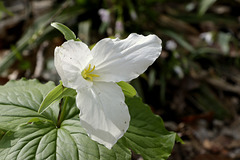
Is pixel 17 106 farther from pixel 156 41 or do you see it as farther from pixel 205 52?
pixel 205 52

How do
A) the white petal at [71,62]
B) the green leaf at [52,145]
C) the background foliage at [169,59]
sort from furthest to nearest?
the background foliage at [169,59]
the green leaf at [52,145]
the white petal at [71,62]

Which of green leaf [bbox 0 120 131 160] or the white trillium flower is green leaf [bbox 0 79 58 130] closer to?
green leaf [bbox 0 120 131 160]

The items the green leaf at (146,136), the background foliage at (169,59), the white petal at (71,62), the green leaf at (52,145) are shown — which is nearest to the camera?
the white petal at (71,62)

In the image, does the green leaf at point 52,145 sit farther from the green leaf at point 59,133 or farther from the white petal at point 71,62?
the white petal at point 71,62

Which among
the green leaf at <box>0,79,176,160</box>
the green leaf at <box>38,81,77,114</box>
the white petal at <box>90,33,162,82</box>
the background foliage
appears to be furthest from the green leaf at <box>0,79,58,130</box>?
the background foliage

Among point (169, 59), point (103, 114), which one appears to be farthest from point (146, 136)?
point (169, 59)

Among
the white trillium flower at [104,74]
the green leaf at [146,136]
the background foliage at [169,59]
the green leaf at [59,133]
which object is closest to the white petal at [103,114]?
the white trillium flower at [104,74]

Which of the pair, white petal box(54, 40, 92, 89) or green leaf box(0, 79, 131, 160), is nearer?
white petal box(54, 40, 92, 89)
